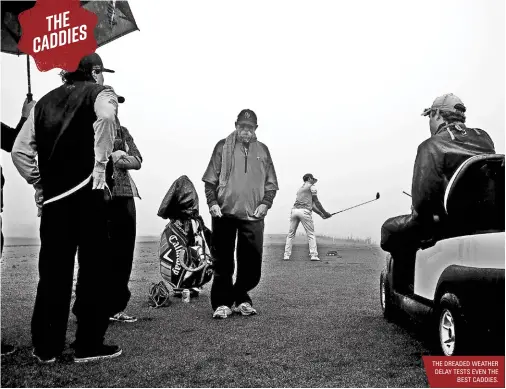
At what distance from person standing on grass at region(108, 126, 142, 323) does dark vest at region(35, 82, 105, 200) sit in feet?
3.10

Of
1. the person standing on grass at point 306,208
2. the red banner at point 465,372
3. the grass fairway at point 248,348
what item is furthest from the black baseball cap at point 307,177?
the red banner at point 465,372

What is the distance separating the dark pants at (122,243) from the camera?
12.9 feet

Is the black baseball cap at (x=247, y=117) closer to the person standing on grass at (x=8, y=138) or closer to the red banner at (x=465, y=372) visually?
the person standing on grass at (x=8, y=138)

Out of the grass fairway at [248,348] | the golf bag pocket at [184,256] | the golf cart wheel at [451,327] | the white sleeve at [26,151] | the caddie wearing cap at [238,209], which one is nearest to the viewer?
the golf cart wheel at [451,327]

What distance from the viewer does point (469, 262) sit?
2488mm

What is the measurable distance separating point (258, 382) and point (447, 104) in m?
1.87

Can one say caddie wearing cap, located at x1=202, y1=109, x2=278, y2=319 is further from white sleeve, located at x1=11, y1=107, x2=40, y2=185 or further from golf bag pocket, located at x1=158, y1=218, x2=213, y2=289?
white sleeve, located at x1=11, y1=107, x2=40, y2=185

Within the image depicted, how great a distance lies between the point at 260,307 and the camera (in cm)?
472

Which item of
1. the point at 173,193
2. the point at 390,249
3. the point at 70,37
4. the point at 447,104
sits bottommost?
the point at 390,249

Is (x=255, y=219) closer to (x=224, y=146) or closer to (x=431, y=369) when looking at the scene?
(x=224, y=146)

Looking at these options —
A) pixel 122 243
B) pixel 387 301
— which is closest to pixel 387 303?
pixel 387 301

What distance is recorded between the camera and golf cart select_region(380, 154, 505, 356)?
7.44ft

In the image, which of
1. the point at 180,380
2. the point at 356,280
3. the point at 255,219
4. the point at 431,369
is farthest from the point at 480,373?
the point at 356,280

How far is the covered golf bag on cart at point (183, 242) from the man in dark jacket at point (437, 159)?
7.95ft
